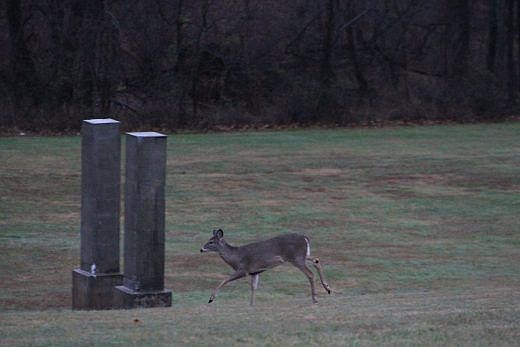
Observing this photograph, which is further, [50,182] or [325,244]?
[50,182]

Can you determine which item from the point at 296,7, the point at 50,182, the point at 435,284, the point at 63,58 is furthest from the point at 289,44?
the point at 435,284

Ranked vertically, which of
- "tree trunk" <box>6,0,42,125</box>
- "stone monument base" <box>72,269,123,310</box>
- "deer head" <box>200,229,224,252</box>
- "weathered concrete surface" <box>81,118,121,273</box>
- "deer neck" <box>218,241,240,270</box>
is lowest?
"stone monument base" <box>72,269,123,310</box>

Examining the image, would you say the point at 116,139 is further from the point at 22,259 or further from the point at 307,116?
the point at 307,116

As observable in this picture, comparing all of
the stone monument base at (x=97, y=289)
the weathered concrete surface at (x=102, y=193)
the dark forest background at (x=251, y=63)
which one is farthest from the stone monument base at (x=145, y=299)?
the dark forest background at (x=251, y=63)

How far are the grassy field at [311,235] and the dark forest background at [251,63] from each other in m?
2.44

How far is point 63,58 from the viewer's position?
3738 centimetres

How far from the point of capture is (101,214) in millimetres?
13711

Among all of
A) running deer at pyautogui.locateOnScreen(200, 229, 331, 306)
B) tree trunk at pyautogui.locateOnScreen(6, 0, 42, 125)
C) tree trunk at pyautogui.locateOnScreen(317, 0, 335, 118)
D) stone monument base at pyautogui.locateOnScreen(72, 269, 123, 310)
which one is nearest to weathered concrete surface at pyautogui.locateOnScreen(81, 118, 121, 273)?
stone monument base at pyautogui.locateOnScreen(72, 269, 123, 310)

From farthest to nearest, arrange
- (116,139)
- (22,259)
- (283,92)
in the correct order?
(283,92) → (22,259) → (116,139)

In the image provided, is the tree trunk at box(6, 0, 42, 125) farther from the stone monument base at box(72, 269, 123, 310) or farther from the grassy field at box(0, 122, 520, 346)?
the stone monument base at box(72, 269, 123, 310)

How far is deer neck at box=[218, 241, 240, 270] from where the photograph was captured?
14.4m

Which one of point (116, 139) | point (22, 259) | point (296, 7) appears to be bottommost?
point (22, 259)

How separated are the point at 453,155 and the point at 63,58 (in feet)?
44.3

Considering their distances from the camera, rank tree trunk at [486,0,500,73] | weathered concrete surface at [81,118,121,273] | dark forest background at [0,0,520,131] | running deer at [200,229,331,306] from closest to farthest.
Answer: weathered concrete surface at [81,118,121,273] → running deer at [200,229,331,306] → dark forest background at [0,0,520,131] → tree trunk at [486,0,500,73]
